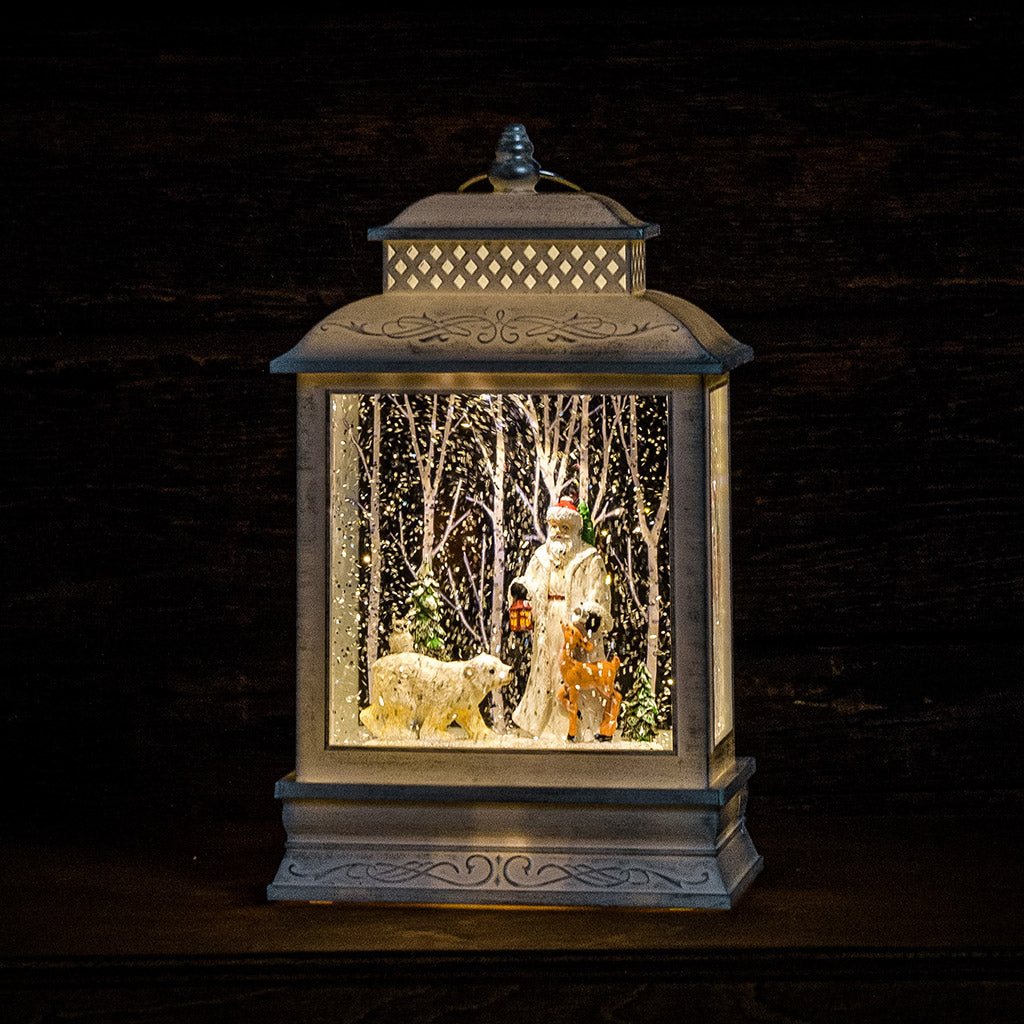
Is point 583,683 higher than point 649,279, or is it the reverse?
point 649,279

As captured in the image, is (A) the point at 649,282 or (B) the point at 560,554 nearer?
(B) the point at 560,554

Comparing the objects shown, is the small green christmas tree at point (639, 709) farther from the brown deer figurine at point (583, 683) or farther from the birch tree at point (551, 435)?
the birch tree at point (551, 435)

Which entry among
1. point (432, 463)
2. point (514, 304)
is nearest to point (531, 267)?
point (514, 304)

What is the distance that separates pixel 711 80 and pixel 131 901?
0.74 m

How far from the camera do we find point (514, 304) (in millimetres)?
1212

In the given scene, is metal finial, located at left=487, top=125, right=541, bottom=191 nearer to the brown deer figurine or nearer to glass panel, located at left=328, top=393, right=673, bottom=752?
glass panel, located at left=328, top=393, right=673, bottom=752

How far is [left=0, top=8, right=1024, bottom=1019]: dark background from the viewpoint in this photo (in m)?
1.47

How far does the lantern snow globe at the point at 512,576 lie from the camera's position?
1193 millimetres

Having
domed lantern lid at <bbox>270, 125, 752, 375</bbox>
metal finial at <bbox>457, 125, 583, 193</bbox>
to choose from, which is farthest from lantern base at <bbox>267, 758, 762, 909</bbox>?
metal finial at <bbox>457, 125, 583, 193</bbox>

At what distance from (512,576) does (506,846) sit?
17 centimetres

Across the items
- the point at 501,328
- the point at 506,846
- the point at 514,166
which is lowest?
the point at 506,846

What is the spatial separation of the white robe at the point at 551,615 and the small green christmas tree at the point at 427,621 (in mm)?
58

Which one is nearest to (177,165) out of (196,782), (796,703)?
(196,782)

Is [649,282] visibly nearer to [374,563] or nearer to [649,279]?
[649,279]
